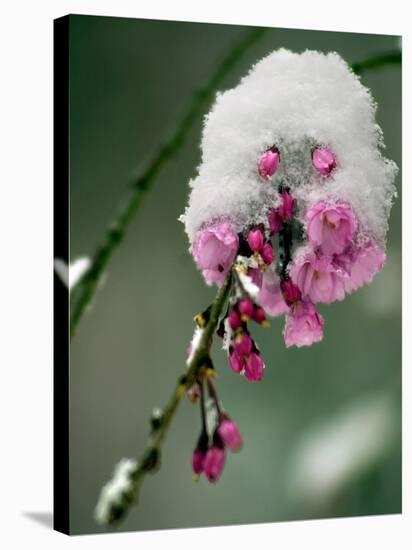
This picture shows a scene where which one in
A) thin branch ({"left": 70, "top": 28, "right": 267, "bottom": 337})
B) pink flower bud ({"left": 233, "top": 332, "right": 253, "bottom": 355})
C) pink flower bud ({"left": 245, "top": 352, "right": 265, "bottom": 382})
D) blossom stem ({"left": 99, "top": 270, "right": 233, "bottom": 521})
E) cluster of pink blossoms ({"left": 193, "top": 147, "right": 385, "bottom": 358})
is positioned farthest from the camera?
thin branch ({"left": 70, "top": 28, "right": 267, "bottom": 337})

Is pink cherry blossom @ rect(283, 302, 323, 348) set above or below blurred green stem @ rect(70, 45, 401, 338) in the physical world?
below

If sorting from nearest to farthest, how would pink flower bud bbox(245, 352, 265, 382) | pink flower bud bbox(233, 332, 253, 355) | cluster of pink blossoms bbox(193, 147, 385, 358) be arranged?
pink flower bud bbox(233, 332, 253, 355)
pink flower bud bbox(245, 352, 265, 382)
cluster of pink blossoms bbox(193, 147, 385, 358)

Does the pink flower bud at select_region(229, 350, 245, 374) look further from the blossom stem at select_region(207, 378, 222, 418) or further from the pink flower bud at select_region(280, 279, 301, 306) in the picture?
the pink flower bud at select_region(280, 279, 301, 306)

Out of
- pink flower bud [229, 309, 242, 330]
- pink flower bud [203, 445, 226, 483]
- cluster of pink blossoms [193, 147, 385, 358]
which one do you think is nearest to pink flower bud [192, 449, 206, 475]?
pink flower bud [203, 445, 226, 483]

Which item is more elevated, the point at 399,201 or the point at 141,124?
the point at 141,124

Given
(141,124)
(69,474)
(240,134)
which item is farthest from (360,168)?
(69,474)

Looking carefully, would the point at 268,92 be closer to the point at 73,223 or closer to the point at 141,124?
the point at 141,124

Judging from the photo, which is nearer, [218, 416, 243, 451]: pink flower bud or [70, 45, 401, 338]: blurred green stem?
[218, 416, 243, 451]: pink flower bud
